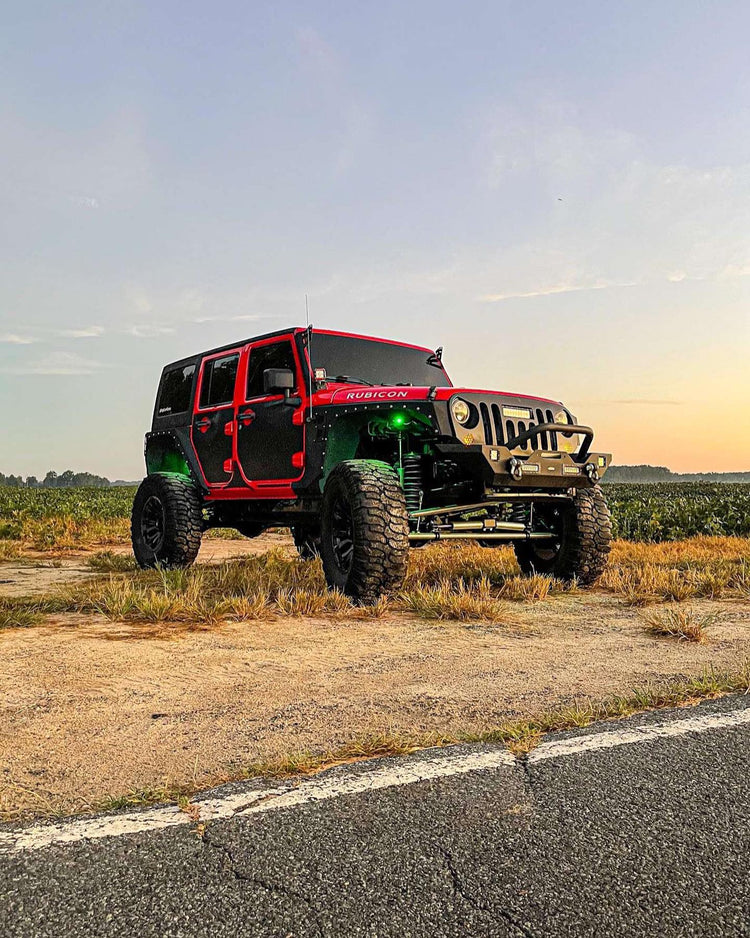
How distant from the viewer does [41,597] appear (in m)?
6.86

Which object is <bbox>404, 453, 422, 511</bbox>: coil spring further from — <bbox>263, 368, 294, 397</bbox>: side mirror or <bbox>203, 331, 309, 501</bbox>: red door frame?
<bbox>263, 368, 294, 397</bbox>: side mirror

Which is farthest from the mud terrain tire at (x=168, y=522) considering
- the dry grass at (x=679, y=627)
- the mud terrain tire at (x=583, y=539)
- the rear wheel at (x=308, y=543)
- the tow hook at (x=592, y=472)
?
the dry grass at (x=679, y=627)

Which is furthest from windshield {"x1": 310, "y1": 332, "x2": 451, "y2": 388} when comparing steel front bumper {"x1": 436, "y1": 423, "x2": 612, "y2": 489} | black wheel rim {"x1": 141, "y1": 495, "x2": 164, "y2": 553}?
black wheel rim {"x1": 141, "y1": 495, "x2": 164, "y2": 553}

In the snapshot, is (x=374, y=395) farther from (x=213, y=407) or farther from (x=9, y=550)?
(x=9, y=550)

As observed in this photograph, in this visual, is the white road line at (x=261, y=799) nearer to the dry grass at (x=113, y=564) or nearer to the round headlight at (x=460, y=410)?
the round headlight at (x=460, y=410)

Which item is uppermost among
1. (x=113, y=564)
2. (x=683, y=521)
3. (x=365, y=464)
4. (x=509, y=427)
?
(x=509, y=427)

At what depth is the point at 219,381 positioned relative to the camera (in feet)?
30.2

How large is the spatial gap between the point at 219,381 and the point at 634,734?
6854mm

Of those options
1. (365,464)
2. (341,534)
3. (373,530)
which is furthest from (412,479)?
(373,530)

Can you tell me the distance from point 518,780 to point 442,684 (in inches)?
52.9

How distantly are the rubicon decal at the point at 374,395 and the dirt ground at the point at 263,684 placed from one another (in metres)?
1.88

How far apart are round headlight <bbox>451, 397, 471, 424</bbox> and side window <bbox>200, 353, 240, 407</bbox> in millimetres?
3090

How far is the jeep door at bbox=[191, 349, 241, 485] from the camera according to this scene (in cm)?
882

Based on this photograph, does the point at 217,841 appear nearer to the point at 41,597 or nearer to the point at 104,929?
the point at 104,929
